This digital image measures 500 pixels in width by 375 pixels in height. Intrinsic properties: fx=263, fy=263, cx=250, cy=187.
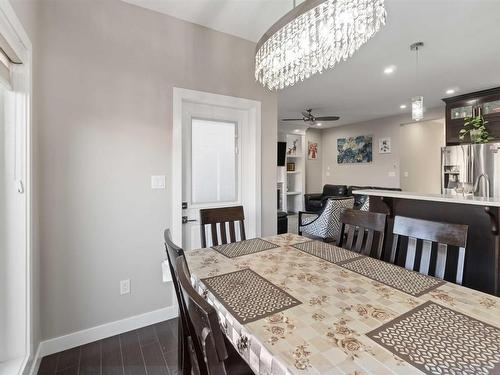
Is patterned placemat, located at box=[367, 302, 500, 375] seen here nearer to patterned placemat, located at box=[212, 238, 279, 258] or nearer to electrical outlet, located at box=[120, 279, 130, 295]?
Answer: patterned placemat, located at box=[212, 238, 279, 258]

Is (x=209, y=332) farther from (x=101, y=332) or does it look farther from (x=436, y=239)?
(x=101, y=332)

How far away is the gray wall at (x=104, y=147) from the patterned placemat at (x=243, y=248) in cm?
79

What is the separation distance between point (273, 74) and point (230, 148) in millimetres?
1177

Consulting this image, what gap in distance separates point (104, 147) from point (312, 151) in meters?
6.80

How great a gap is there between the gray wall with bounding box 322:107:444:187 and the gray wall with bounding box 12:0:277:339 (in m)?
5.49

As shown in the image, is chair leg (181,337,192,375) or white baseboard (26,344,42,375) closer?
chair leg (181,337,192,375)

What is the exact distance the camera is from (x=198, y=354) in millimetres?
888

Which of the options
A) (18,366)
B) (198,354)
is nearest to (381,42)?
(198,354)

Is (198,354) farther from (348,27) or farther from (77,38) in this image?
(77,38)

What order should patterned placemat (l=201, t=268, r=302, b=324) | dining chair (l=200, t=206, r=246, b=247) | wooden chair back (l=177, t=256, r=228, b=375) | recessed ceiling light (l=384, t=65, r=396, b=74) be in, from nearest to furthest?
wooden chair back (l=177, t=256, r=228, b=375)
patterned placemat (l=201, t=268, r=302, b=324)
dining chair (l=200, t=206, r=246, b=247)
recessed ceiling light (l=384, t=65, r=396, b=74)

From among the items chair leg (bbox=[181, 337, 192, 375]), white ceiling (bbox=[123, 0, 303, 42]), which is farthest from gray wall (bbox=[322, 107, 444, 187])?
chair leg (bbox=[181, 337, 192, 375])

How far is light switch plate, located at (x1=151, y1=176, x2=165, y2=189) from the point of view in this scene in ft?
7.47

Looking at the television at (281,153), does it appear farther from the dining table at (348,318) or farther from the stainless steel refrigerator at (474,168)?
the dining table at (348,318)

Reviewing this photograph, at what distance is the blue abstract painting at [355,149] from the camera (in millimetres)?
6977
